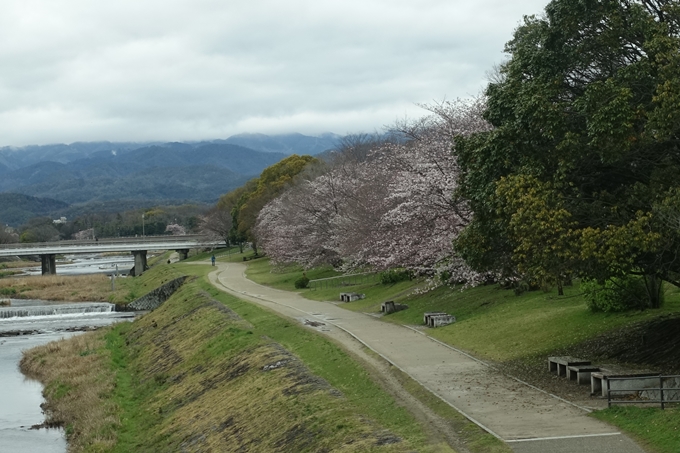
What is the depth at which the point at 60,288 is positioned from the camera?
81.3 m

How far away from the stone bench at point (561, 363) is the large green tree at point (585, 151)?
1.91 meters

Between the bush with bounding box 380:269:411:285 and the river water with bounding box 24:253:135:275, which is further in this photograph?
the river water with bounding box 24:253:135:275

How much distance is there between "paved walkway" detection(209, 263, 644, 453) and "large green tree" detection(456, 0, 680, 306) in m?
2.73

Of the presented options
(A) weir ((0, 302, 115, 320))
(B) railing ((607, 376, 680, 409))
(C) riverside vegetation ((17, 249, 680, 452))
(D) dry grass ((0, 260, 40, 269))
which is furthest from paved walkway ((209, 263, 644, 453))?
(D) dry grass ((0, 260, 40, 269))

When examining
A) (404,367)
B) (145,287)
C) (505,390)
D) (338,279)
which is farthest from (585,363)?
(145,287)

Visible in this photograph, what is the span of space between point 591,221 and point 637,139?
6.30 ft

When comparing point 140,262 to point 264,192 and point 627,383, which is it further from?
point 627,383

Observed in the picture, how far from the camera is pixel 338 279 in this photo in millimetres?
56844

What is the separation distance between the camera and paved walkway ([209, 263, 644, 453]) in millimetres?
13562

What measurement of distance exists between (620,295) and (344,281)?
32.3 m

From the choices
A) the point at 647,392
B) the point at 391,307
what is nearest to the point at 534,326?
the point at 647,392

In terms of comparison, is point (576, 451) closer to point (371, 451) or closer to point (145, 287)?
point (371, 451)

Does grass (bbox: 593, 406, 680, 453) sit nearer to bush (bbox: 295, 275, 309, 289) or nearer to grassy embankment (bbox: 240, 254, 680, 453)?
grassy embankment (bbox: 240, 254, 680, 453)

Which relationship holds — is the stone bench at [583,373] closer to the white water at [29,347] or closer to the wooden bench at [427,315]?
the wooden bench at [427,315]
